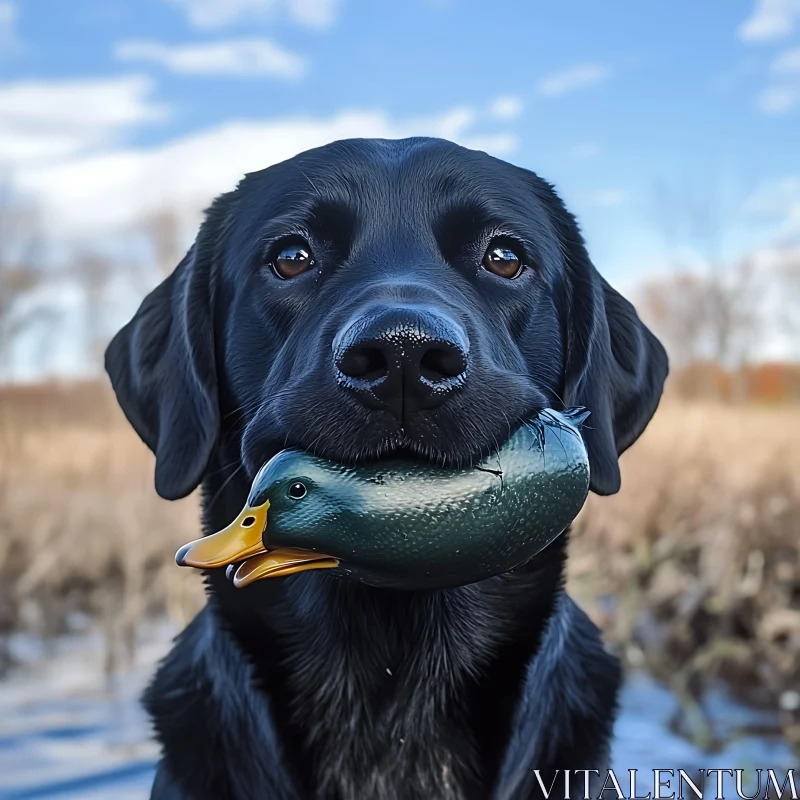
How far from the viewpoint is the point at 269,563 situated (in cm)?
158

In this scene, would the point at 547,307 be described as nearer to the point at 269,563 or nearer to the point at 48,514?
the point at 269,563

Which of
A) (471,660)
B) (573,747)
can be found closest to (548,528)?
(471,660)

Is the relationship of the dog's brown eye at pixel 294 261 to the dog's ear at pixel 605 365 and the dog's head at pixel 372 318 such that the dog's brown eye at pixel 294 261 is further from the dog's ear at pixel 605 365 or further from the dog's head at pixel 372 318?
the dog's ear at pixel 605 365

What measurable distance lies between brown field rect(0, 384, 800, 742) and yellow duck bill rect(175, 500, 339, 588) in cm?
292

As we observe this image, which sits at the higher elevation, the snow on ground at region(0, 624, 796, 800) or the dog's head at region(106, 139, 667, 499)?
the dog's head at region(106, 139, 667, 499)

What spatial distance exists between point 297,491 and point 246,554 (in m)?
0.13

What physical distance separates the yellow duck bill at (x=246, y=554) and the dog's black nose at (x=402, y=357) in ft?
0.86

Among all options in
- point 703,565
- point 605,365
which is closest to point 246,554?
point 605,365

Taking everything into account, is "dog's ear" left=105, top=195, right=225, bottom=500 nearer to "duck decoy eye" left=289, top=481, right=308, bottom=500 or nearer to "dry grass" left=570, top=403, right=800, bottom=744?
"duck decoy eye" left=289, top=481, right=308, bottom=500

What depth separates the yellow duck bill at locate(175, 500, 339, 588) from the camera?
1.52m

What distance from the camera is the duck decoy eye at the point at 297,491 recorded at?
1.57 metres

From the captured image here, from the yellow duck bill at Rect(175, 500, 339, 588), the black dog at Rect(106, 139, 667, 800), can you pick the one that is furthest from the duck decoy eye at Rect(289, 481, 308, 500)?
the black dog at Rect(106, 139, 667, 800)

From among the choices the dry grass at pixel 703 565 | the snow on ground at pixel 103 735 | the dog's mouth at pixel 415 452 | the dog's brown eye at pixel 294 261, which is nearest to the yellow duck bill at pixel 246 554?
the dog's mouth at pixel 415 452

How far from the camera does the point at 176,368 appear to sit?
7.91 ft
